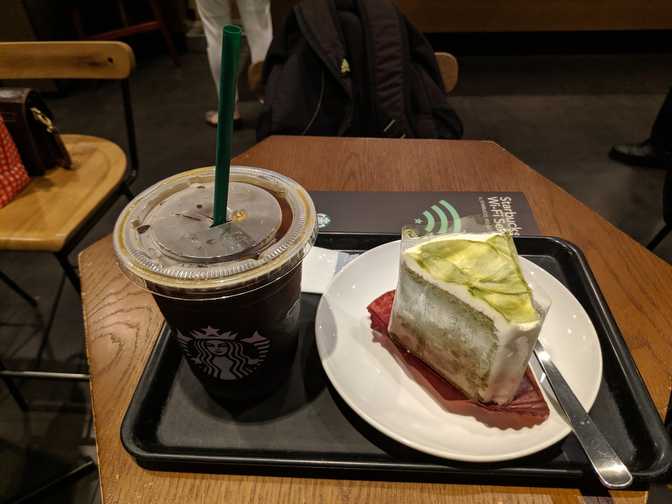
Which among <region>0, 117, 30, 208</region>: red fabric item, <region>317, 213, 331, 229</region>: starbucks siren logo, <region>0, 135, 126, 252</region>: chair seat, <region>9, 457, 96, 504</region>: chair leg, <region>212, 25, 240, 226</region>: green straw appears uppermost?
<region>212, 25, 240, 226</region>: green straw

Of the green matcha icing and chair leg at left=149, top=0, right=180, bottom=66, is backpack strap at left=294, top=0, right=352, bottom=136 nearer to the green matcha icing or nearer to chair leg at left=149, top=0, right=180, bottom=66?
the green matcha icing

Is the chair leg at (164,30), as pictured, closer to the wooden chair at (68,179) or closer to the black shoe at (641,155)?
the wooden chair at (68,179)

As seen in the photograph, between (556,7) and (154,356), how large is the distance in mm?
3854

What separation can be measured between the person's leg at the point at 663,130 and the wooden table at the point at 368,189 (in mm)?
1996

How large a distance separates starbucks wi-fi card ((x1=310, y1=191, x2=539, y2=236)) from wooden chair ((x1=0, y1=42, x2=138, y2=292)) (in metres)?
0.77

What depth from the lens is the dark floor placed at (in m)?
1.58

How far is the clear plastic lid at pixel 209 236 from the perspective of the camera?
0.54 meters

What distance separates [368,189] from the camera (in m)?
1.15

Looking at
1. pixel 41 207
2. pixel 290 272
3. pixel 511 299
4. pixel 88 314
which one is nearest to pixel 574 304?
pixel 511 299

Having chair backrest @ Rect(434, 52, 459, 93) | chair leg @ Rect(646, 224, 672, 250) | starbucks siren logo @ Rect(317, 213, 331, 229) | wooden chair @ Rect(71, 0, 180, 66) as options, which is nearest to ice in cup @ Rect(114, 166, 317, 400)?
starbucks siren logo @ Rect(317, 213, 331, 229)

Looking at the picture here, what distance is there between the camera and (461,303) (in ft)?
2.12

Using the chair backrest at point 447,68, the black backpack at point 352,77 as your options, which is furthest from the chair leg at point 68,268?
the chair backrest at point 447,68

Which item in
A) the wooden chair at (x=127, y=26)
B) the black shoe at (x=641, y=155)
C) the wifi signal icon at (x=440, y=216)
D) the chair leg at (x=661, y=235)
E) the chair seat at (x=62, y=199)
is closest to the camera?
the wifi signal icon at (x=440, y=216)

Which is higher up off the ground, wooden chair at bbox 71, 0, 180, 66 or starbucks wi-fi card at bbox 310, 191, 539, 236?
starbucks wi-fi card at bbox 310, 191, 539, 236
